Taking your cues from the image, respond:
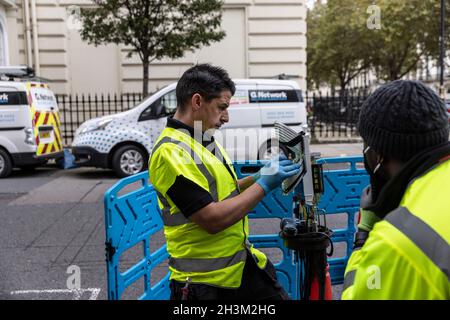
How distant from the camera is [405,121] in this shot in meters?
1.20

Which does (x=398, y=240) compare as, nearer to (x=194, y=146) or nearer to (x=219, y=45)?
(x=194, y=146)

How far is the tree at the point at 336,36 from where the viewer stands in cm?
2598

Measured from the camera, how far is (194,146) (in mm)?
2086

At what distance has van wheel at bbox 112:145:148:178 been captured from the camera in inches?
410

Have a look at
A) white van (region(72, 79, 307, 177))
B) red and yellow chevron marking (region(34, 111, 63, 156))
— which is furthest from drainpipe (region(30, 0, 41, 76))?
white van (region(72, 79, 307, 177))

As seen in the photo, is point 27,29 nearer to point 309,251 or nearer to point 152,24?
point 152,24

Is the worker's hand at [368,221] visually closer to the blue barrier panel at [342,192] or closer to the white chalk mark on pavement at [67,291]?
the blue barrier panel at [342,192]

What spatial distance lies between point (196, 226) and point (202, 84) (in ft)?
1.98

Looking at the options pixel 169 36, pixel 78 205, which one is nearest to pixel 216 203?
pixel 78 205

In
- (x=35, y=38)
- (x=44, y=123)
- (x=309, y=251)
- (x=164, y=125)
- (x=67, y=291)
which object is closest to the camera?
(x=309, y=251)

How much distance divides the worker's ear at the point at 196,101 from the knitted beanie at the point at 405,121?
991 millimetres

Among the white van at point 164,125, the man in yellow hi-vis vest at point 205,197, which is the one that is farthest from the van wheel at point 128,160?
the man in yellow hi-vis vest at point 205,197

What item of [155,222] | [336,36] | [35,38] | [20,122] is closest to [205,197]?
[155,222]
